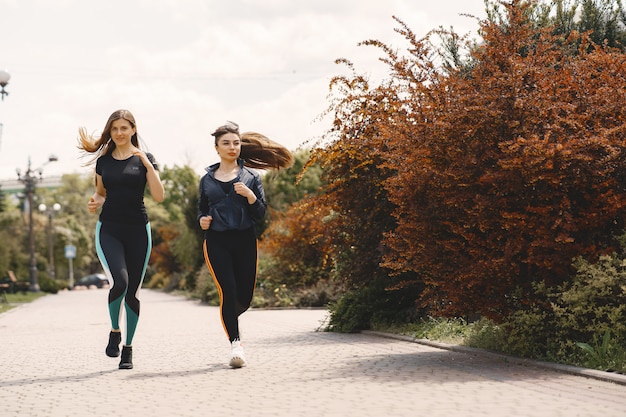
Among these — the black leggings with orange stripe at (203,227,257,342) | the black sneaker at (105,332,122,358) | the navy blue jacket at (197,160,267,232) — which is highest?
the navy blue jacket at (197,160,267,232)

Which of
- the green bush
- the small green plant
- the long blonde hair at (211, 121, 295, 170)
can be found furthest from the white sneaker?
the green bush

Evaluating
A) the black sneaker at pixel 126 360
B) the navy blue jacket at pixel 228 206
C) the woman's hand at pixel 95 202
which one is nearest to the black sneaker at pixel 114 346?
the black sneaker at pixel 126 360

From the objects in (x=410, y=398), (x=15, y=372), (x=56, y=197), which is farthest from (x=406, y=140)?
(x=56, y=197)

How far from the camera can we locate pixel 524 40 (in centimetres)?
853

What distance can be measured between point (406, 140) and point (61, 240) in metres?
63.5

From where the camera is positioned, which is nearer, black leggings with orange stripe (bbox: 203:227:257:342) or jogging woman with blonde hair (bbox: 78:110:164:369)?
jogging woman with blonde hair (bbox: 78:110:164:369)

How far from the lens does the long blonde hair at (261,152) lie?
9219 mm

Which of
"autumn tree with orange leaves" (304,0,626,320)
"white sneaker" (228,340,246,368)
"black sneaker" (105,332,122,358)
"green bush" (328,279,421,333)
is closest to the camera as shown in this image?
"autumn tree with orange leaves" (304,0,626,320)

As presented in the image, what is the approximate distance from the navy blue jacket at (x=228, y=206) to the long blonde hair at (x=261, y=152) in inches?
22.7

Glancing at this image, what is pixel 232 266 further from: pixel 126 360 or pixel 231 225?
pixel 126 360

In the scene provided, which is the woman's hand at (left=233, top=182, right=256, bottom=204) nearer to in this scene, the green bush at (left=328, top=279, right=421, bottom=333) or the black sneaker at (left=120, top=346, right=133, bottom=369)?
the black sneaker at (left=120, top=346, right=133, bottom=369)

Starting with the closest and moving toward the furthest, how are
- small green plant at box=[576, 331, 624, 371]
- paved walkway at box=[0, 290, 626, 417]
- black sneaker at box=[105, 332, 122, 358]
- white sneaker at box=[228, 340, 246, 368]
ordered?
paved walkway at box=[0, 290, 626, 417], small green plant at box=[576, 331, 624, 371], white sneaker at box=[228, 340, 246, 368], black sneaker at box=[105, 332, 122, 358]

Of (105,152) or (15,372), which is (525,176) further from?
(15,372)

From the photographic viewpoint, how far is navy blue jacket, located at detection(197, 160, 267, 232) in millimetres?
8508
